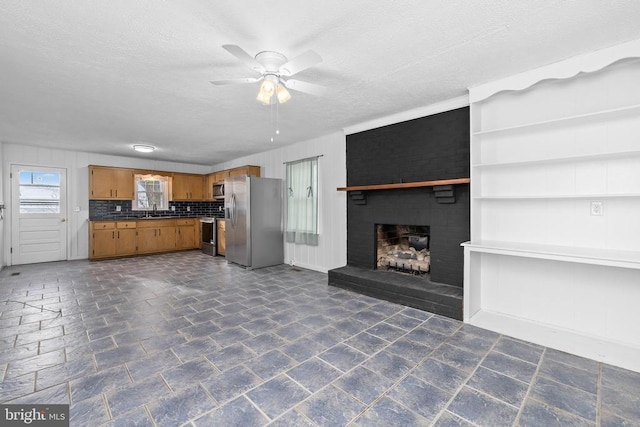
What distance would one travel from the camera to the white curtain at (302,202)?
16.8 ft

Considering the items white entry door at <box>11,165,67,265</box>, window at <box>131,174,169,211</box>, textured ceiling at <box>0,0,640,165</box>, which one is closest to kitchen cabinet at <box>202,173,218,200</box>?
window at <box>131,174,169,211</box>

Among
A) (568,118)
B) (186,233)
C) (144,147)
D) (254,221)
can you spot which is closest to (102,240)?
(186,233)

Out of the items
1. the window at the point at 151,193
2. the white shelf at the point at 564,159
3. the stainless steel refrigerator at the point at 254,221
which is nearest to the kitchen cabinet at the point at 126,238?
the window at the point at 151,193

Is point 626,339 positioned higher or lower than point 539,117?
lower

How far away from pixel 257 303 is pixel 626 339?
347 cm

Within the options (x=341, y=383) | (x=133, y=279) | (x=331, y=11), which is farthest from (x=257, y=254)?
(x=331, y=11)

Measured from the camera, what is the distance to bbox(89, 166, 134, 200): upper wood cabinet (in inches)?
251

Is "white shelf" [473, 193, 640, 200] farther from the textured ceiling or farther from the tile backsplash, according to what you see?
the tile backsplash

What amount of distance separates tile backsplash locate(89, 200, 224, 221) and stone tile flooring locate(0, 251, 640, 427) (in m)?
3.50

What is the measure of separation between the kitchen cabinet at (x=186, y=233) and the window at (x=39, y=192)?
2.43 metres

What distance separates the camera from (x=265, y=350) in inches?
93.0

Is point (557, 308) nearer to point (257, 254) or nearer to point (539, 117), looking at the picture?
point (539, 117)

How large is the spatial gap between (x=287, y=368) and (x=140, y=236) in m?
6.29

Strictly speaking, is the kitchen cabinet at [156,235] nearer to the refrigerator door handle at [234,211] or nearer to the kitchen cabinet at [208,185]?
the kitchen cabinet at [208,185]
